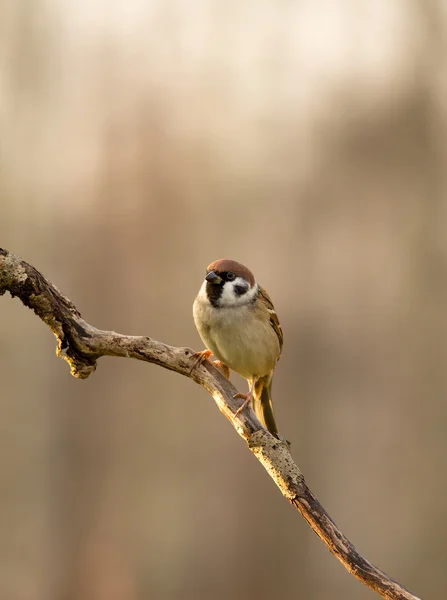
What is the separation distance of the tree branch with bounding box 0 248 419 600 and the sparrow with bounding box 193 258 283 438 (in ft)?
1.09

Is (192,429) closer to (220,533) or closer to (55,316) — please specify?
(220,533)

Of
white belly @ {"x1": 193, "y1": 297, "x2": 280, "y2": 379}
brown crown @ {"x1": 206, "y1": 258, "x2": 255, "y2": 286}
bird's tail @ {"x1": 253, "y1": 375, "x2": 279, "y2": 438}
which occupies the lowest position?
bird's tail @ {"x1": 253, "y1": 375, "x2": 279, "y2": 438}

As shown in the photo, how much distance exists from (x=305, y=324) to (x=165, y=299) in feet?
5.73

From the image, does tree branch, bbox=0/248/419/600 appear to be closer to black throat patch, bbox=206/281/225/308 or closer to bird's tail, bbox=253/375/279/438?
black throat patch, bbox=206/281/225/308

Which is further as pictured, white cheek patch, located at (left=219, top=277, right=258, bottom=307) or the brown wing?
the brown wing

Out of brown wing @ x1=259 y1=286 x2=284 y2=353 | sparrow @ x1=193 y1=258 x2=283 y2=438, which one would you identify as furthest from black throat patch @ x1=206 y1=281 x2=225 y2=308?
brown wing @ x1=259 y1=286 x2=284 y2=353

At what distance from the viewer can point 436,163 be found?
8289 mm

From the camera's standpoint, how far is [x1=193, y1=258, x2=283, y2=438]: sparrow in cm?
278

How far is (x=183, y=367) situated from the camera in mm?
2328

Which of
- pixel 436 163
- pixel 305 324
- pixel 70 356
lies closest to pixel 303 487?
pixel 70 356

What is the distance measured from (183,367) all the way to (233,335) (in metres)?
0.50

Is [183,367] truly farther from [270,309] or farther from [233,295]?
[270,309]

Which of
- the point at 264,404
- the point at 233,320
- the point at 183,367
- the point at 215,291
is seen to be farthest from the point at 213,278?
the point at 264,404

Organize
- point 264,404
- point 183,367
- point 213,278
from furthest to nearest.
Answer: point 264,404
point 213,278
point 183,367
